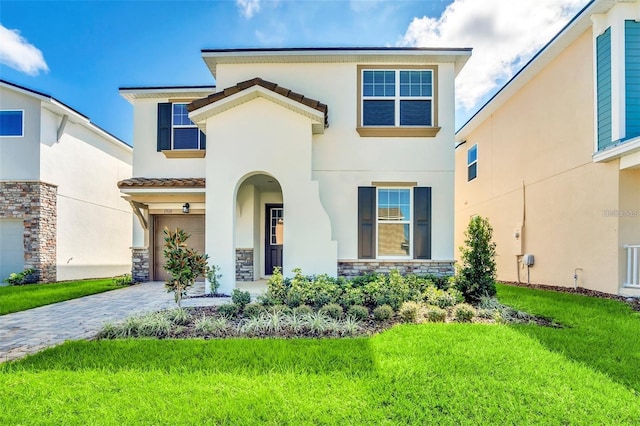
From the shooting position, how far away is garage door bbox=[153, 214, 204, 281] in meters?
12.9

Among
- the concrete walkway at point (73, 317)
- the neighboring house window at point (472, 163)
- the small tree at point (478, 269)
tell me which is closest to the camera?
the concrete walkway at point (73, 317)

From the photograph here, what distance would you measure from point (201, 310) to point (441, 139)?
8.49m

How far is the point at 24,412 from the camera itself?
3.17m

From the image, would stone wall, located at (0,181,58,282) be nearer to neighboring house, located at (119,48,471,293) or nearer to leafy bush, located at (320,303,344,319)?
neighboring house, located at (119,48,471,293)

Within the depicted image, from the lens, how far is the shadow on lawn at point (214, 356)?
4.10 metres

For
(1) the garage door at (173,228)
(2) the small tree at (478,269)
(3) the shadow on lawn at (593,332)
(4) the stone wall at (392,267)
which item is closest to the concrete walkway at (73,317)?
(1) the garage door at (173,228)

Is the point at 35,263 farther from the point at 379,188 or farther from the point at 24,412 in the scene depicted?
the point at 379,188

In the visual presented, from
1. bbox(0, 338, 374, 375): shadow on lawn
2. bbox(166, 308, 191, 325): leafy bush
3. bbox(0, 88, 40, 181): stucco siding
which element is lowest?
bbox(166, 308, 191, 325): leafy bush

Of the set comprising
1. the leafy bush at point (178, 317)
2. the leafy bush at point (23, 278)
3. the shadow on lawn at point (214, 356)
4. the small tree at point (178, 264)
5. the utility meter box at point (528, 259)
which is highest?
the small tree at point (178, 264)

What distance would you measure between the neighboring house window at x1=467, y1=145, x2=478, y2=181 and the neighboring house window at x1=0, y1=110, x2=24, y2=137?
20.7 metres

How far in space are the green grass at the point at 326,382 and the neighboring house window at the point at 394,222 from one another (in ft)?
15.5

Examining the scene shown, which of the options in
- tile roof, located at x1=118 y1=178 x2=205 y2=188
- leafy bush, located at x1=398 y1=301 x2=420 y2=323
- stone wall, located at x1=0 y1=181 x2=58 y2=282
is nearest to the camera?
leafy bush, located at x1=398 y1=301 x2=420 y2=323

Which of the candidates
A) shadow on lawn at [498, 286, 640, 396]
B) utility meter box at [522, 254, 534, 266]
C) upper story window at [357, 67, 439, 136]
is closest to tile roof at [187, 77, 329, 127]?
upper story window at [357, 67, 439, 136]

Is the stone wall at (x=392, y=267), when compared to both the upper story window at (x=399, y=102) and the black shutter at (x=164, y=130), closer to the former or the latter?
the upper story window at (x=399, y=102)
